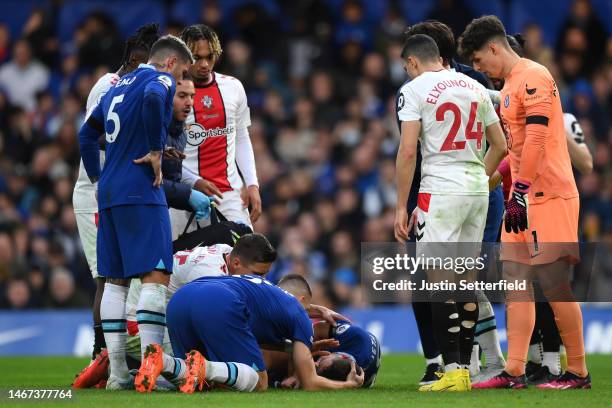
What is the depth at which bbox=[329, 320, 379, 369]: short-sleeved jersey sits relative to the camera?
856cm

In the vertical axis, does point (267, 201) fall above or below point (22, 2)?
below

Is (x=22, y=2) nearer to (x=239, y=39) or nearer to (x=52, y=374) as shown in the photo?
(x=239, y=39)

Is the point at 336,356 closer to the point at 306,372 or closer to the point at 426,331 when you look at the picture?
the point at 306,372

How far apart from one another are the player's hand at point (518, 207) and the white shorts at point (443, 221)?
201 mm

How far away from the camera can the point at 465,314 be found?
811 cm

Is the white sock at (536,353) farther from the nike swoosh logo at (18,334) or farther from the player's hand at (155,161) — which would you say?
the nike swoosh logo at (18,334)

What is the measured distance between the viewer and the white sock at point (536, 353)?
9133 millimetres

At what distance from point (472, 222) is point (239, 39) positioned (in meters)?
11.0

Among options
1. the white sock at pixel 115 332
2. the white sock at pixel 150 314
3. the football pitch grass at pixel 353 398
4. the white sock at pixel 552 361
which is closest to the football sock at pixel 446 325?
the football pitch grass at pixel 353 398

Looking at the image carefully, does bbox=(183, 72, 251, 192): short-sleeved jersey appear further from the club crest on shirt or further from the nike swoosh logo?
the nike swoosh logo

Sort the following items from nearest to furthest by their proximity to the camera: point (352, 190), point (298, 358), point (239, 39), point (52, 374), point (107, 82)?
point (298, 358), point (107, 82), point (52, 374), point (352, 190), point (239, 39)

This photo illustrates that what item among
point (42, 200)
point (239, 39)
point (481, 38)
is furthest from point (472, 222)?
point (239, 39)

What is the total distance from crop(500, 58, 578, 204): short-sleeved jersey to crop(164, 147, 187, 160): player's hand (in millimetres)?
2231

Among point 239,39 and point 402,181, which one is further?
point 239,39
